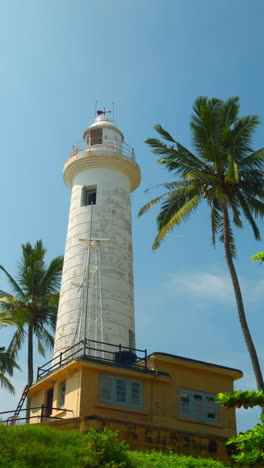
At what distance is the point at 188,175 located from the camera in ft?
84.6

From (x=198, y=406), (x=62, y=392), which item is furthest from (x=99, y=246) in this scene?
(x=198, y=406)

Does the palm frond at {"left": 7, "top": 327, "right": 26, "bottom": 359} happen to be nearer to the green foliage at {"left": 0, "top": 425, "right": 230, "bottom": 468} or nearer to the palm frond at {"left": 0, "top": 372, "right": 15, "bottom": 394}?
the palm frond at {"left": 0, "top": 372, "right": 15, "bottom": 394}

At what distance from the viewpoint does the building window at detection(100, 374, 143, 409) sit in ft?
69.4

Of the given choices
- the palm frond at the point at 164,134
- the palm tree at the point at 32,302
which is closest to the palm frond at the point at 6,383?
the palm tree at the point at 32,302

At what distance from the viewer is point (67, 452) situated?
15.6m

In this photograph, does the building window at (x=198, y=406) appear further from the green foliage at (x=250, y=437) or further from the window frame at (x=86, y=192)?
the window frame at (x=86, y=192)

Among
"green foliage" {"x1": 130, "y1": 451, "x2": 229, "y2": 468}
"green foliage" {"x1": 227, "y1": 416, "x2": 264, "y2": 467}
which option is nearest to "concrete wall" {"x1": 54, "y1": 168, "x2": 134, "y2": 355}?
"green foliage" {"x1": 130, "y1": 451, "x2": 229, "y2": 468}

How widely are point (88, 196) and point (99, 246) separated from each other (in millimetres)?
4114

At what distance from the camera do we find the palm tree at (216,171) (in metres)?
25.9

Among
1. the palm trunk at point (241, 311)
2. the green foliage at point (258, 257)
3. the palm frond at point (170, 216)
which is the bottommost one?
the green foliage at point (258, 257)

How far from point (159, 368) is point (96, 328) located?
188 inches

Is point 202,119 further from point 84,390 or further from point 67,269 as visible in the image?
point 84,390

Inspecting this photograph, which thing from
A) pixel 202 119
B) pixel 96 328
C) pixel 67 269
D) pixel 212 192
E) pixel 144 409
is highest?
pixel 202 119

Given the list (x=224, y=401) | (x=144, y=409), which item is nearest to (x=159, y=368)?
(x=144, y=409)
